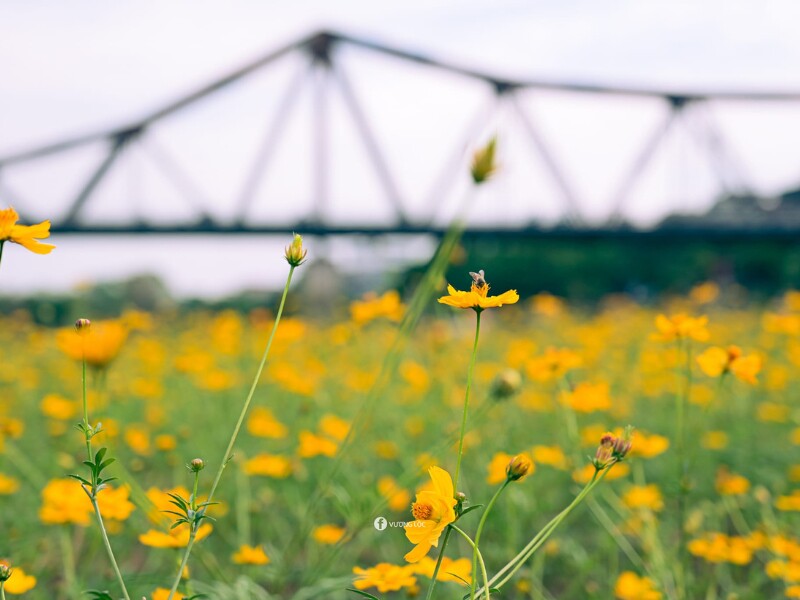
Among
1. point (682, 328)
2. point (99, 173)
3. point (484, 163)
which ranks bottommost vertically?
point (682, 328)

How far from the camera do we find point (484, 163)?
0.61 meters

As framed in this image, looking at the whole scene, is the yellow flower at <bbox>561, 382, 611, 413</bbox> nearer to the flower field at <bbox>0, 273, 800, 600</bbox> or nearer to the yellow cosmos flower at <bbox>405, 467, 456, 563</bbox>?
the flower field at <bbox>0, 273, 800, 600</bbox>

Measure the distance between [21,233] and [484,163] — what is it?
380 millimetres

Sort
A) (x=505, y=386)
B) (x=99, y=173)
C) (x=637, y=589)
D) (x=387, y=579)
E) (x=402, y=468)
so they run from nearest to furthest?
(x=387, y=579) < (x=505, y=386) < (x=637, y=589) < (x=402, y=468) < (x=99, y=173)

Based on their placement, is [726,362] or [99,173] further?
[99,173]

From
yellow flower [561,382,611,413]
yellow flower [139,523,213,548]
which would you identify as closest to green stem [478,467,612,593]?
yellow flower [139,523,213,548]

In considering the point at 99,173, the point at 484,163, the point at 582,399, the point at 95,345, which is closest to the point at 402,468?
the point at 582,399

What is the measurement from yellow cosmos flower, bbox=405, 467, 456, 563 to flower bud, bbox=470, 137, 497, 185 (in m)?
0.29

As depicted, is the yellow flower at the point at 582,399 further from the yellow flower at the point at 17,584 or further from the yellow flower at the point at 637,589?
the yellow flower at the point at 17,584

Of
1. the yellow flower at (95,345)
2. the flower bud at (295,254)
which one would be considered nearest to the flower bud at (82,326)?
the yellow flower at (95,345)

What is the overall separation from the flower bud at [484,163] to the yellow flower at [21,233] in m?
0.36

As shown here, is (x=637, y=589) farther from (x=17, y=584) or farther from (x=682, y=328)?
(x=17, y=584)

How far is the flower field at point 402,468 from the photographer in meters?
0.71

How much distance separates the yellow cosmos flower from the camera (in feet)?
1.39
